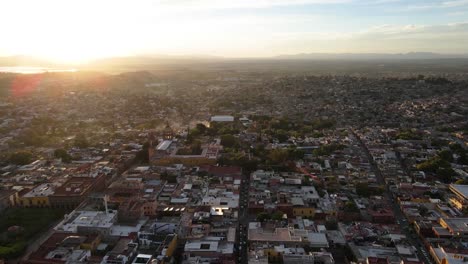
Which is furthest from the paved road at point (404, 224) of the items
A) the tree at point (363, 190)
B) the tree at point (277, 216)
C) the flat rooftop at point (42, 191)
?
the flat rooftop at point (42, 191)

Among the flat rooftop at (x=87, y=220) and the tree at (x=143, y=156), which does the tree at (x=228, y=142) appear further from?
the flat rooftop at (x=87, y=220)

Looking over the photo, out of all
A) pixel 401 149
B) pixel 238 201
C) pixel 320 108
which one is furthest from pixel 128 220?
pixel 320 108

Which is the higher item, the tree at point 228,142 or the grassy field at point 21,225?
the tree at point 228,142

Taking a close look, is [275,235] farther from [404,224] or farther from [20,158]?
[20,158]

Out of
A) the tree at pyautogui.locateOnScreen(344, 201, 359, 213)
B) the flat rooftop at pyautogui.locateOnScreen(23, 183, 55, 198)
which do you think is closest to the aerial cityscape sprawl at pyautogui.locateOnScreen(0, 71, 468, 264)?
the tree at pyautogui.locateOnScreen(344, 201, 359, 213)

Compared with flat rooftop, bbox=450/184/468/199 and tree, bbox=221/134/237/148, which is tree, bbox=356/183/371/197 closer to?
flat rooftop, bbox=450/184/468/199
